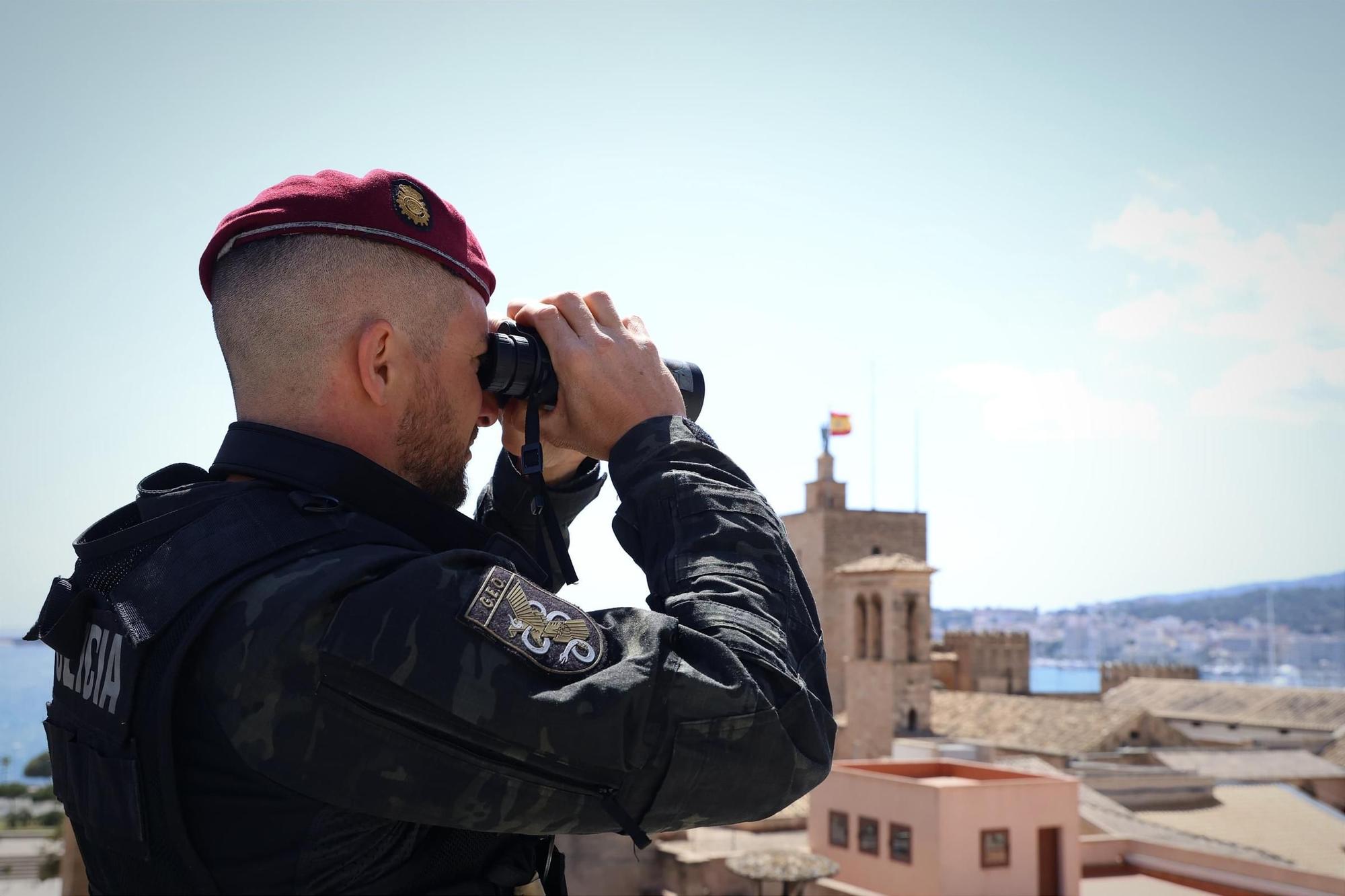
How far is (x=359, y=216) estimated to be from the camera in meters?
1.47

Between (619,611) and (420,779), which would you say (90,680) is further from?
(619,611)

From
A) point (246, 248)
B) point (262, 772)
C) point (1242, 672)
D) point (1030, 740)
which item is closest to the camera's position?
point (262, 772)

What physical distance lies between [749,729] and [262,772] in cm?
53

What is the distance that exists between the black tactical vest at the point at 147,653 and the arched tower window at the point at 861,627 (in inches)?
1386

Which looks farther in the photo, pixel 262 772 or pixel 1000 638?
pixel 1000 638

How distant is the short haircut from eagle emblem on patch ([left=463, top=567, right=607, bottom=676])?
398 mm

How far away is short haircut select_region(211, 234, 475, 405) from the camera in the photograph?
4.71 feet

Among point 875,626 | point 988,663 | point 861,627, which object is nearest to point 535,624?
point 875,626

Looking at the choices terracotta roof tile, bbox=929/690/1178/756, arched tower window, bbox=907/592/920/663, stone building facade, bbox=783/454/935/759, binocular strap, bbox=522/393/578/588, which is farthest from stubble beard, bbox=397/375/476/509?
terracotta roof tile, bbox=929/690/1178/756

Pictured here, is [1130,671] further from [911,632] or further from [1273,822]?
[1273,822]

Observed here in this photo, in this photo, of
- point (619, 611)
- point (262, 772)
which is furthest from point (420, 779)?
point (619, 611)

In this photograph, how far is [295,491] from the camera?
1.34m

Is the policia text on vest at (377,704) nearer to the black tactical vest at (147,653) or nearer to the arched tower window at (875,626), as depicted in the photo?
the black tactical vest at (147,653)

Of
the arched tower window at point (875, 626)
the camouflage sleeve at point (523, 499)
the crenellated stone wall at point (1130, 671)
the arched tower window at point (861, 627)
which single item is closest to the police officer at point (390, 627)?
the camouflage sleeve at point (523, 499)
